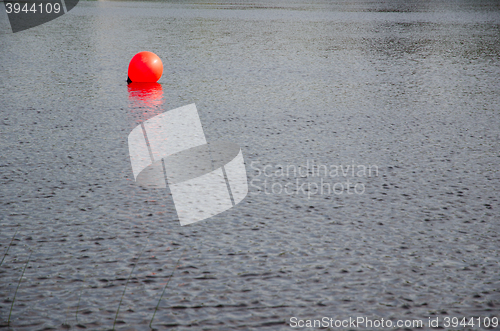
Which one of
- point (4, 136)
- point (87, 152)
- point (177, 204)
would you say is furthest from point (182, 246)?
point (4, 136)

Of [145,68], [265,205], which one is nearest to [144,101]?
[145,68]

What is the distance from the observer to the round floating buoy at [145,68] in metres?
7.16

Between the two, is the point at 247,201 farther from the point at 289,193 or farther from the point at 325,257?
the point at 325,257

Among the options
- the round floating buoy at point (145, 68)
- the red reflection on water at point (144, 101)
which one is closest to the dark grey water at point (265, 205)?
the red reflection on water at point (144, 101)

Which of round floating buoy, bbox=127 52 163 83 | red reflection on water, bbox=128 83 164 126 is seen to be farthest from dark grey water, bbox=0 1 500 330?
round floating buoy, bbox=127 52 163 83

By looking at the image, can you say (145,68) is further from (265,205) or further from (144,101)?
(265,205)

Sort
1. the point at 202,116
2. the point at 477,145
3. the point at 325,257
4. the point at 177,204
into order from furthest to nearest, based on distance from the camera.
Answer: the point at 202,116 < the point at 477,145 < the point at 177,204 < the point at 325,257

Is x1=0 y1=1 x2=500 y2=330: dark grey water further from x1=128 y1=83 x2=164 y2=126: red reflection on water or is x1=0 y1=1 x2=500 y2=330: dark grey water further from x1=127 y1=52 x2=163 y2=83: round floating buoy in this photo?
x1=127 y1=52 x2=163 y2=83: round floating buoy

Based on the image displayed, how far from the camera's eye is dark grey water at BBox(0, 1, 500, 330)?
7.41 ft

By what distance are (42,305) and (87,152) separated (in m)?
2.22

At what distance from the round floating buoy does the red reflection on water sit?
0.39 feet

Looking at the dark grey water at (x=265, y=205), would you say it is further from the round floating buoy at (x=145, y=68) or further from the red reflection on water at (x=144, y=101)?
the round floating buoy at (x=145, y=68)

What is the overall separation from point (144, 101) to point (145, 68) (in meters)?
1.17

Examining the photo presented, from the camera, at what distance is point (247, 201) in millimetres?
3357
